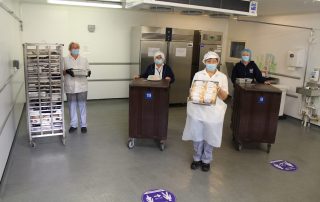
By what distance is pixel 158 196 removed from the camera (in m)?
2.93

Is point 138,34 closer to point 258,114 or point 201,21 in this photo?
point 201,21

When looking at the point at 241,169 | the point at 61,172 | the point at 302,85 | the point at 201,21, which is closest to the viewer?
the point at 61,172

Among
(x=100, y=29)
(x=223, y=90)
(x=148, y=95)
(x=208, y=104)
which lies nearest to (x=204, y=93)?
(x=208, y=104)

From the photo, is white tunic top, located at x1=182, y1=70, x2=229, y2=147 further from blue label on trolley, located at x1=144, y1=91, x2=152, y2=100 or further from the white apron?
blue label on trolley, located at x1=144, y1=91, x2=152, y2=100

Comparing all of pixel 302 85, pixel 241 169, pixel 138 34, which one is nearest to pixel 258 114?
pixel 241 169

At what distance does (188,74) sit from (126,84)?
61.9 inches

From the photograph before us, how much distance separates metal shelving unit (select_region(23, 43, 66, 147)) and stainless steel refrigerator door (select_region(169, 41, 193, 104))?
317cm

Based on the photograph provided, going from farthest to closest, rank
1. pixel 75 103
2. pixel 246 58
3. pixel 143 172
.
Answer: pixel 75 103
pixel 246 58
pixel 143 172

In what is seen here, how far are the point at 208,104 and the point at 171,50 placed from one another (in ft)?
11.8

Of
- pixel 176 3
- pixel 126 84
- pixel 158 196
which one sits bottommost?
pixel 158 196

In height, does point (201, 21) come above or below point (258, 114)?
above

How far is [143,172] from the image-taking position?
3443 mm

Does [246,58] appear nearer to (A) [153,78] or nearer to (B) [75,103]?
(A) [153,78]

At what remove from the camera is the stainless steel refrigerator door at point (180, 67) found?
661 cm
